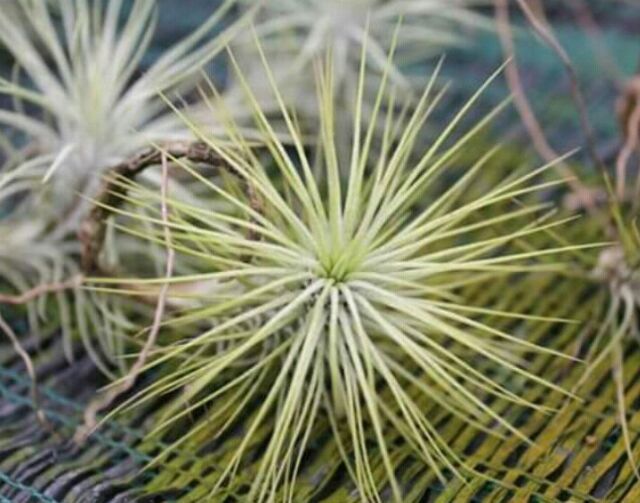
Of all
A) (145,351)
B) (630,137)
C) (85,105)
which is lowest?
(145,351)

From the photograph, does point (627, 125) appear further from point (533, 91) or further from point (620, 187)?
point (533, 91)

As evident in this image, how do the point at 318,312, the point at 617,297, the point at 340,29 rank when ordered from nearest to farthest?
the point at 318,312, the point at 617,297, the point at 340,29

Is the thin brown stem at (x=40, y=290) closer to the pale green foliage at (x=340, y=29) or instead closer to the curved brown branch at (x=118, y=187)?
the curved brown branch at (x=118, y=187)

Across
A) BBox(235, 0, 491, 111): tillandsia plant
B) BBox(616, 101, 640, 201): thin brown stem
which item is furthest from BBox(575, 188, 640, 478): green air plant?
BBox(235, 0, 491, 111): tillandsia plant

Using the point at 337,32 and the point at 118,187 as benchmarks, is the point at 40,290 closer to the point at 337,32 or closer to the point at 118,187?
the point at 118,187

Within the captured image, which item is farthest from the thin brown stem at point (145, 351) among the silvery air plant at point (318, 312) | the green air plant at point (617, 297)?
the green air plant at point (617, 297)

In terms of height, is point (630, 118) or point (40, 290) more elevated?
point (630, 118)

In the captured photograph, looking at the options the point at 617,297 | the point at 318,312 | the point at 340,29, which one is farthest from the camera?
the point at 340,29

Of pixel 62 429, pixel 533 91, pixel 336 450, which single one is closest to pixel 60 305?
pixel 62 429

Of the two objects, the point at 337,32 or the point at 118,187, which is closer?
the point at 118,187

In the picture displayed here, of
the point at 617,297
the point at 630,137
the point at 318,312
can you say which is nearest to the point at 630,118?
the point at 630,137
